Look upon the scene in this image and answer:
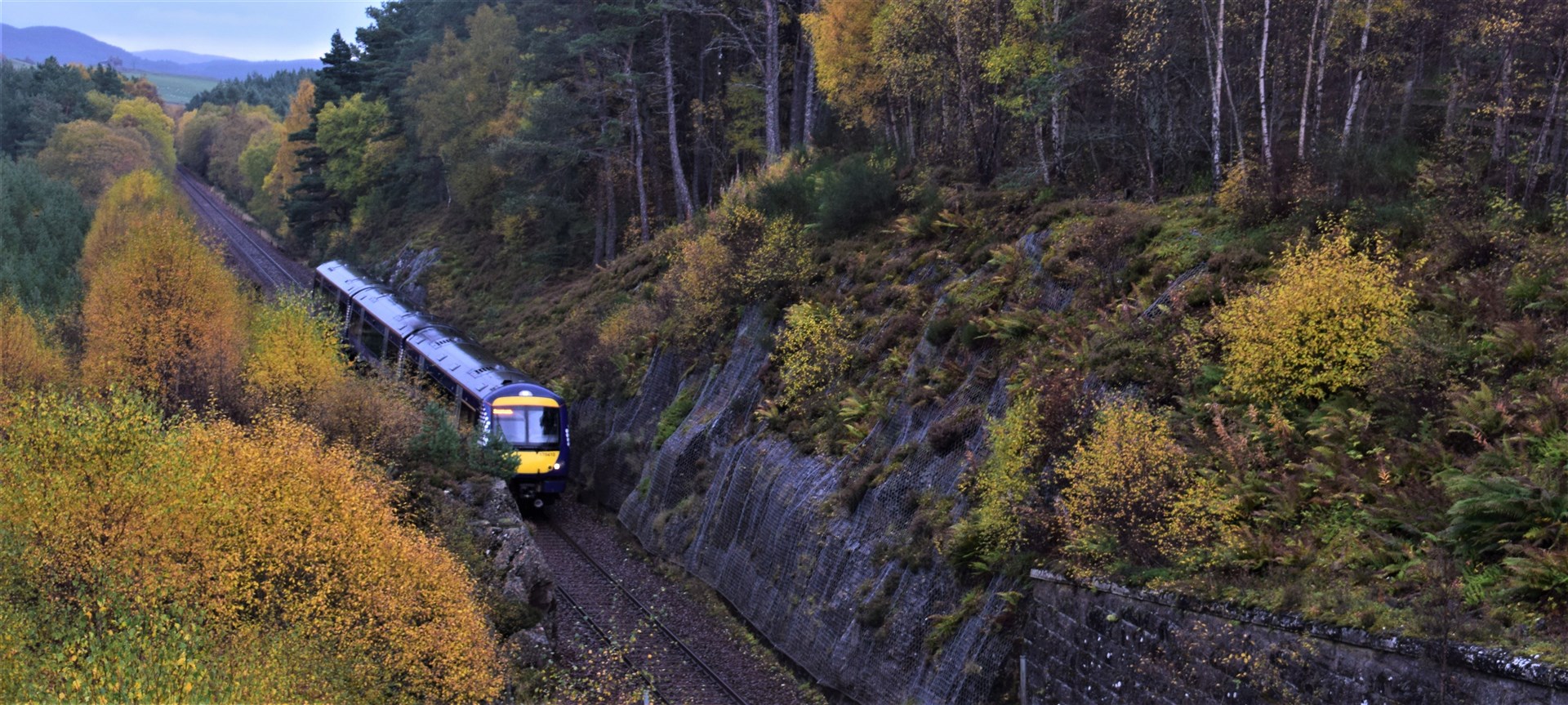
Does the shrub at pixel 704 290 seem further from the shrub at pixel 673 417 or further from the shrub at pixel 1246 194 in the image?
the shrub at pixel 1246 194

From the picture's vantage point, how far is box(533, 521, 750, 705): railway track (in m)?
19.8

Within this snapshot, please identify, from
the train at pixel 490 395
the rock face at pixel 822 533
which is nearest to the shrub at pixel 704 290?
the rock face at pixel 822 533

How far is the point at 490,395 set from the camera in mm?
27750

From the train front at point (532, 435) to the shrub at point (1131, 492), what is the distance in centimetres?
1670

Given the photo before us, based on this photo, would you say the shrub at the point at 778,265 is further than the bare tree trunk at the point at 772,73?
No

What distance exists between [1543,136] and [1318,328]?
16.0 ft

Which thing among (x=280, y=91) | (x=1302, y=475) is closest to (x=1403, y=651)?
(x=1302, y=475)

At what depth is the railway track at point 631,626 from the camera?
1984 centimetres

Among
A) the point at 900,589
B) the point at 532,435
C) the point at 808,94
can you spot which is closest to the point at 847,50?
the point at 808,94

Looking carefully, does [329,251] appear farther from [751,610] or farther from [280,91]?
[280,91]

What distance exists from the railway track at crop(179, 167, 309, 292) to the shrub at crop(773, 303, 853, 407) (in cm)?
2741

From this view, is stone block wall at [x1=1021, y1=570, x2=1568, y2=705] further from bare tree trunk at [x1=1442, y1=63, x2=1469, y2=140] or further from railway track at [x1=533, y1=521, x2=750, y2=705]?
bare tree trunk at [x1=1442, y1=63, x2=1469, y2=140]

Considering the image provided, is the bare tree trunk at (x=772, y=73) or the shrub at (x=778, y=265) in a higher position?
the bare tree trunk at (x=772, y=73)

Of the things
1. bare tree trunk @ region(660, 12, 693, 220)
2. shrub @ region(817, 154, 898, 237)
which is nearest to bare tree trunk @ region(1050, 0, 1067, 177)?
shrub @ region(817, 154, 898, 237)
